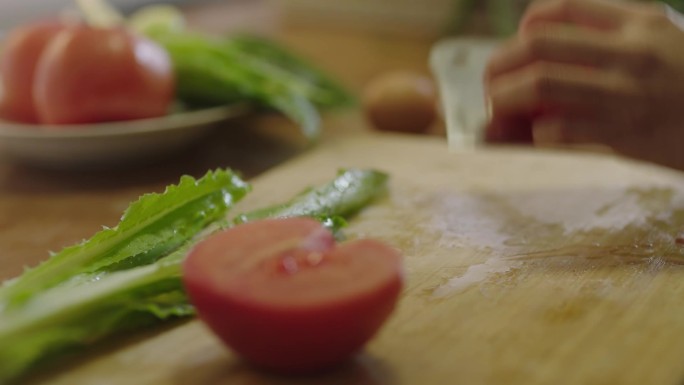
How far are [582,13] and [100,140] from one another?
65 cm

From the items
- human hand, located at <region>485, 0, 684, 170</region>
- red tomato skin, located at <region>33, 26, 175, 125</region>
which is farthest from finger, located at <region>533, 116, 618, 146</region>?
red tomato skin, located at <region>33, 26, 175, 125</region>

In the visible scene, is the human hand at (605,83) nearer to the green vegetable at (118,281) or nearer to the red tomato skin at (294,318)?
the green vegetable at (118,281)

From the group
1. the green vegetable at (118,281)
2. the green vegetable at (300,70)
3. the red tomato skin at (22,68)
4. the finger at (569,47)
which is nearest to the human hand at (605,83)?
the finger at (569,47)

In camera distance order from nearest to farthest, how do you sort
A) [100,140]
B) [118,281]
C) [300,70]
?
[118,281] < [100,140] < [300,70]

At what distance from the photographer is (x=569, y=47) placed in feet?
3.15

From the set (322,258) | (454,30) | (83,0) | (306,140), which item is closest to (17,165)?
(83,0)

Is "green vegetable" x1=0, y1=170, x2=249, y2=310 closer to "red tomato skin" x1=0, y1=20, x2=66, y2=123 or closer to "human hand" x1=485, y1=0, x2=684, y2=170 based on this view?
Result: "human hand" x1=485, y1=0, x2=684, y2=170

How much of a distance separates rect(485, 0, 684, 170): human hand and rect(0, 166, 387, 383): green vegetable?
0.84ft

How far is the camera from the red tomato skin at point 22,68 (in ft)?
4.29

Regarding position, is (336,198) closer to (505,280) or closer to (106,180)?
(505,280)

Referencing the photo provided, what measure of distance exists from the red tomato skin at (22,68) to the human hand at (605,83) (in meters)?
0.68

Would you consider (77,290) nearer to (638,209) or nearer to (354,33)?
(638,209)

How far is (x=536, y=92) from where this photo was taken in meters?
0.95

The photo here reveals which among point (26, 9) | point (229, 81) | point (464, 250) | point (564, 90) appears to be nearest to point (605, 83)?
point (564, 90)
